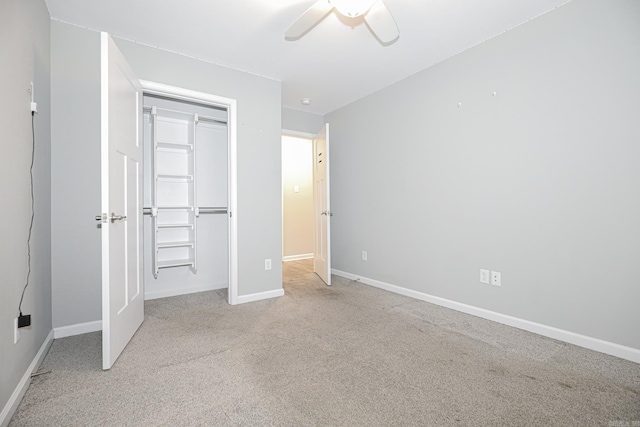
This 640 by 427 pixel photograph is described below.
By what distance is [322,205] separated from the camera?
400 centimetres

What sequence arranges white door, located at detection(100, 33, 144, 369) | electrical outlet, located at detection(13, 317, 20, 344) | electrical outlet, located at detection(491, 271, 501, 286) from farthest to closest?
electrical outlet, located at detection(491, 271, 501, 286), white door, located at detection(100, 33, 144, 369), electrical outlet, located at detection(13, 317, 20, 344)

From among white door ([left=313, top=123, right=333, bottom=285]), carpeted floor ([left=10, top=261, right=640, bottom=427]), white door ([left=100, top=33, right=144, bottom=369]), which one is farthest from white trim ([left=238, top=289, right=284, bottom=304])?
white door ([left=100, top=33, right=144, bottom=369])

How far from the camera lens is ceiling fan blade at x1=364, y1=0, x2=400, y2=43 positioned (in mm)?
1890

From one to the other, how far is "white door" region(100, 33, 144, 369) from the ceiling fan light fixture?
142cm

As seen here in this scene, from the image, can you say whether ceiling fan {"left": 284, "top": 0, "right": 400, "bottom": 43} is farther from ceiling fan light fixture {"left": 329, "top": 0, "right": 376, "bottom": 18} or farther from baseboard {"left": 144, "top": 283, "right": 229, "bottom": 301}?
baseboard {"left": 144, "top": 283, "right": 229, "bottom": 301}

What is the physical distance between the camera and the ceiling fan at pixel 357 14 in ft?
6.09

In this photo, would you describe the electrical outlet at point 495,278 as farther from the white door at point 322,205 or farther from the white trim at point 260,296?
the white trim at point 260,296

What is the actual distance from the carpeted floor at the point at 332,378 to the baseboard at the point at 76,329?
8 cm

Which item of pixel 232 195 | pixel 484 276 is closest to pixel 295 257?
pixel 232 195

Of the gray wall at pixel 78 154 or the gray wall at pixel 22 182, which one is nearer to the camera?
the gray wall at pixel 22 182

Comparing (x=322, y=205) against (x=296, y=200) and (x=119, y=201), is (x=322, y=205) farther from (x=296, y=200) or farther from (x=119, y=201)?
(x=119, y=201)

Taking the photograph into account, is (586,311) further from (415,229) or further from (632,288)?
(415,229)

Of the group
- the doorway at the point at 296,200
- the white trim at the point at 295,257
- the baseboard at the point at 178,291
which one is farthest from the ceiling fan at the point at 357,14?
the white trim at the point at 295,257

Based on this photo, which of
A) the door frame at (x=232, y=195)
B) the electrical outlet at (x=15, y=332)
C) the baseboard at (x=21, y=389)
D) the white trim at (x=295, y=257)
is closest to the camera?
the baseboard at (x=21, y=389)
